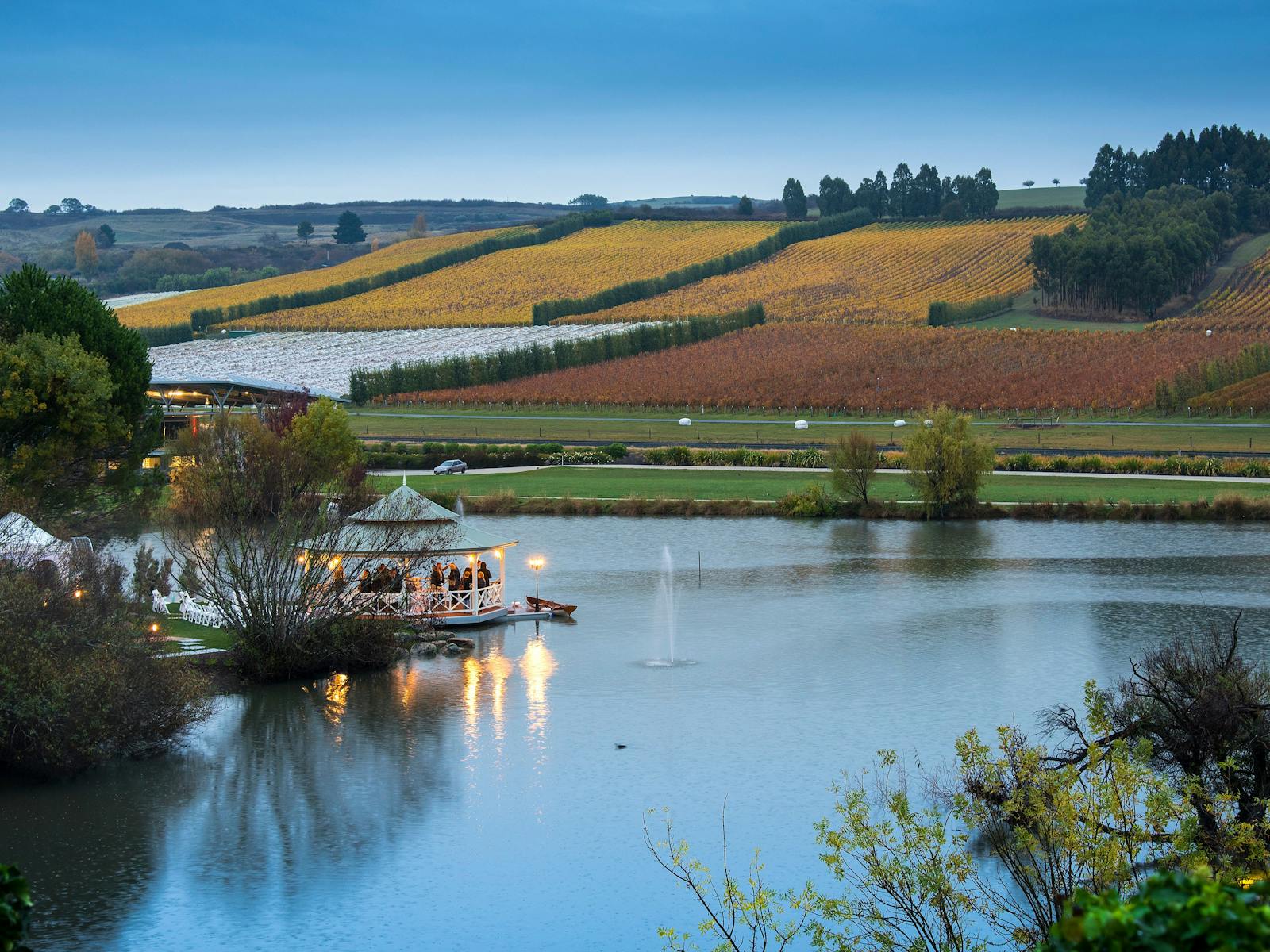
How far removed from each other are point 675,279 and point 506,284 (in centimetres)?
2117

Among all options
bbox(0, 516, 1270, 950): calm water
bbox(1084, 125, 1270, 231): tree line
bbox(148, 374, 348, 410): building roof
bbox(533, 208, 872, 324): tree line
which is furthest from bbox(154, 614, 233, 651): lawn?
bbox(1084, 125, 1270, 231): tree line

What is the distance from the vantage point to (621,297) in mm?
158125

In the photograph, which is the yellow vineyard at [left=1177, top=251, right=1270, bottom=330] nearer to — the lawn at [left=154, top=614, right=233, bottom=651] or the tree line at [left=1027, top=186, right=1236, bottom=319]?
the tree line at [left=1027, top=186, right=1236, bottom=319]

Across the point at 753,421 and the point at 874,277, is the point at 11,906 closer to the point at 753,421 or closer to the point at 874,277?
the point at 753,421

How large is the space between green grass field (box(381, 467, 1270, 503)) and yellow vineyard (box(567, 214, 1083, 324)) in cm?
6547

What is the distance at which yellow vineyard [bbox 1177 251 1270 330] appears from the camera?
12231 centimetres

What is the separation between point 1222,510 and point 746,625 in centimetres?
2650

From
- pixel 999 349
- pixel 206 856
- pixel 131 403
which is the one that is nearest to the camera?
pixel 206 856

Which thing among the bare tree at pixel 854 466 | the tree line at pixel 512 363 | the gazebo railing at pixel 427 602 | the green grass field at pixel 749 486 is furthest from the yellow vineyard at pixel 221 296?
the gazebo railing at pixel 427 602

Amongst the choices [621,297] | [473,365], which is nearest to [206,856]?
[473,365]

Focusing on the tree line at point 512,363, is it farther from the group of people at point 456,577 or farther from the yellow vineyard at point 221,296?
the group of people at point 456,577

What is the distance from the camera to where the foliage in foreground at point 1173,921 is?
6844mm

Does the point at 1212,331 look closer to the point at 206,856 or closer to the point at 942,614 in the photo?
the point at 942,614

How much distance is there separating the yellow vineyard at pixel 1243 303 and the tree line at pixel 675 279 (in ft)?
182
